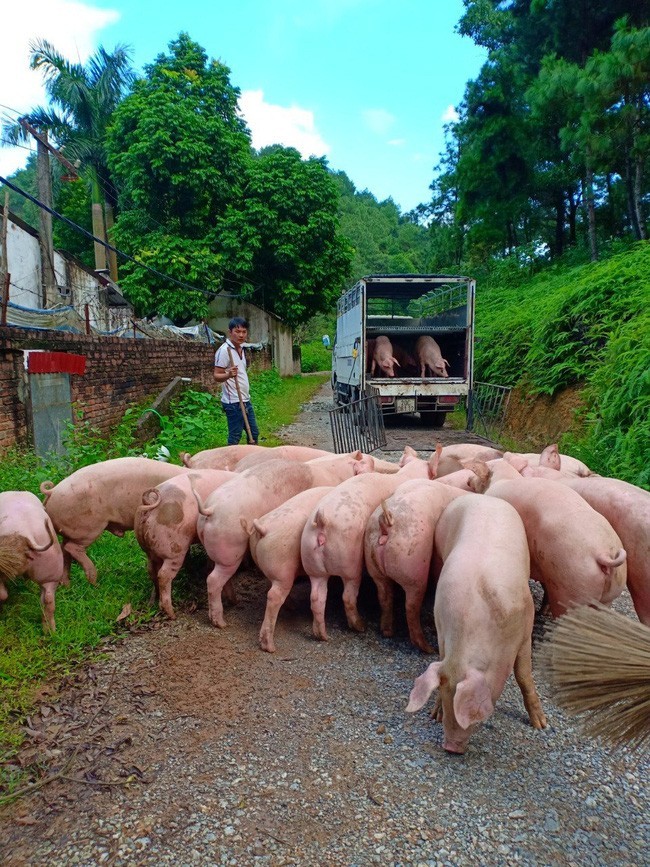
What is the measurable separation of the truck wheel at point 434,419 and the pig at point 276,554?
7494 millimetres

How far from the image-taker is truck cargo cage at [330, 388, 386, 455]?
8.49 metres

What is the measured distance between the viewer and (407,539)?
3.26 metres

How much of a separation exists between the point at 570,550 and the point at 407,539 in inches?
32.3

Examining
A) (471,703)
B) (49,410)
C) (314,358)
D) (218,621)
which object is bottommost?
(218,621)

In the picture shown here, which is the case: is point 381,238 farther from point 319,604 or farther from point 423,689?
point 423,689

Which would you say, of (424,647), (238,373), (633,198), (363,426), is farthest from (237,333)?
(633,198)

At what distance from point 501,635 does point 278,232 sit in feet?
68.7

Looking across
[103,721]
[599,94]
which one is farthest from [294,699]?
[599,94]

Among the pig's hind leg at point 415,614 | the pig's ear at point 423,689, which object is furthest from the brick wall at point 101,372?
the pig's ear at point 423,689

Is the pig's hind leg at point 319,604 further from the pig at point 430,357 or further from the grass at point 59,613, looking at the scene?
the pig at point 430,357

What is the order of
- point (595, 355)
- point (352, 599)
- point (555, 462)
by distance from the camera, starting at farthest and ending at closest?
1. point (595, 355)
2. point (555, 462)
3. point (352, 599)

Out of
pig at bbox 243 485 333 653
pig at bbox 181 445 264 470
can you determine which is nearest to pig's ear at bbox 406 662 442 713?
pig at bbox 243 485 333 653

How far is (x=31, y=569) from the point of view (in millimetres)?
3416

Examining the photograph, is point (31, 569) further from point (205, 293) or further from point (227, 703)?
point (205, 293)
